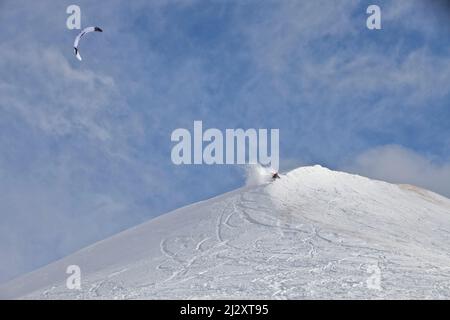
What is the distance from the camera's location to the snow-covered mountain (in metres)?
21.1

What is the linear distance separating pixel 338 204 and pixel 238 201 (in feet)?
18.0

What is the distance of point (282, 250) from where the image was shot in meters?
25.3

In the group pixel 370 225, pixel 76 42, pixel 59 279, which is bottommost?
A: pixel 59 279

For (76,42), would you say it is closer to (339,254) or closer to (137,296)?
(137,296)

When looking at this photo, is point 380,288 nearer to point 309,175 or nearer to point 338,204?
point 338,204

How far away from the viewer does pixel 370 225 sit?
29969mm

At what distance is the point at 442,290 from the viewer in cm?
2044

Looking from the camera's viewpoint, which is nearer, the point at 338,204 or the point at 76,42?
the point at 76,42

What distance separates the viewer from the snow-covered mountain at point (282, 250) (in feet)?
69.3
